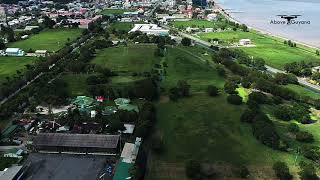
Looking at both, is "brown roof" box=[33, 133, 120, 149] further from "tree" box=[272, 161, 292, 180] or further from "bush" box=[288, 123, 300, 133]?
"bush" box=[288, 123, 300, 133]

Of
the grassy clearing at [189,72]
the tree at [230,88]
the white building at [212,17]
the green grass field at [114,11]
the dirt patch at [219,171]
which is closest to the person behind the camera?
the dirt patch at [219,171]

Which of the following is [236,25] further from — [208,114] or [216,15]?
[208,114]

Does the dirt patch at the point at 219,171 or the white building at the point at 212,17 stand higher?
the white building at the point at 212,17

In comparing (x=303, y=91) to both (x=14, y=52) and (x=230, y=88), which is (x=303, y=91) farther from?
(x=14, y=52)

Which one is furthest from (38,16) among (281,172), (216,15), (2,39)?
(281,172)

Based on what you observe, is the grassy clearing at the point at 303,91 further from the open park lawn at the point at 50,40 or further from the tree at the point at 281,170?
the open park lawn at the point at 50,40

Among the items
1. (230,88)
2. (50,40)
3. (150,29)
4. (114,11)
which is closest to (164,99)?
(230,88)

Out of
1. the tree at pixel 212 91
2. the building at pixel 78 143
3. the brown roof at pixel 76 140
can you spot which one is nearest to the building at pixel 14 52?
the tree at pixel 212 91
